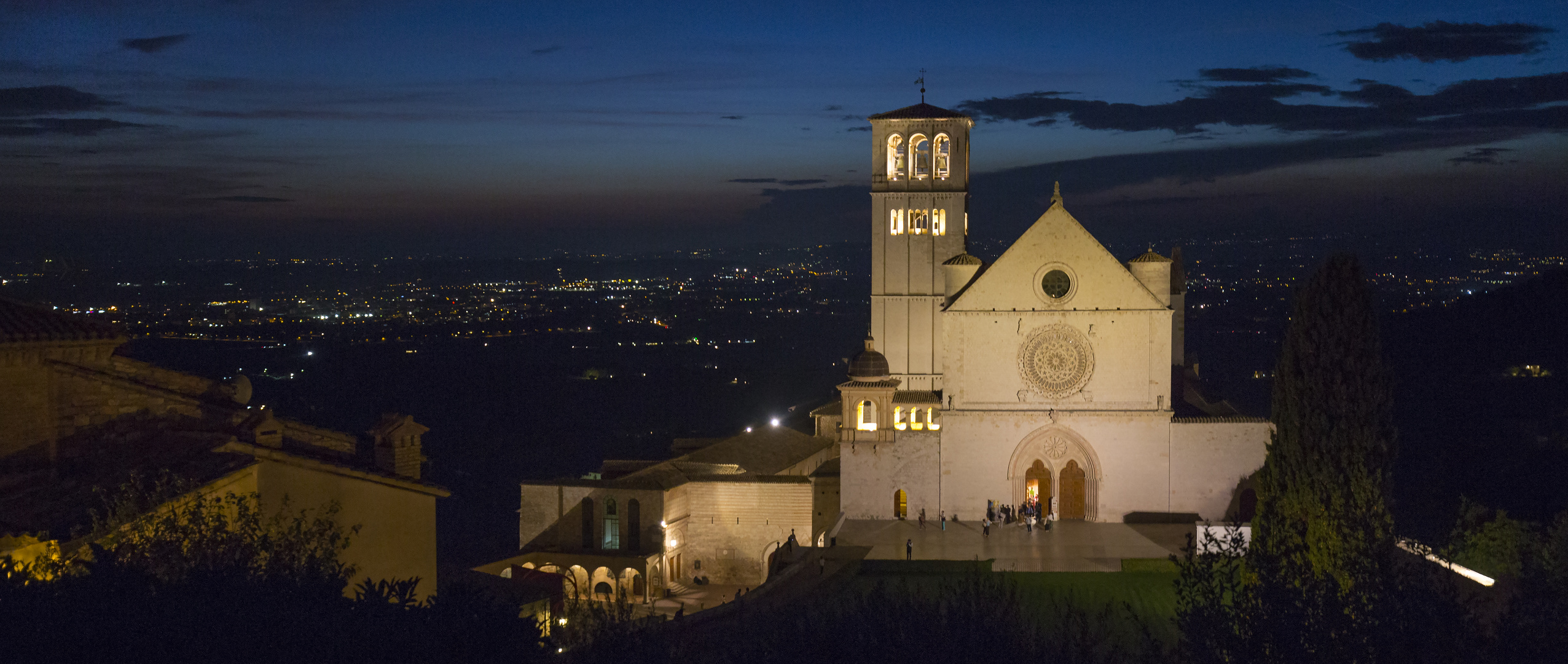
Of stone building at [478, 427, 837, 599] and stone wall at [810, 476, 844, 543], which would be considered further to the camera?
stone wall at [810, 476, 844, 543]

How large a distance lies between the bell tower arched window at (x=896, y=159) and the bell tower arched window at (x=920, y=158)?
0.31m

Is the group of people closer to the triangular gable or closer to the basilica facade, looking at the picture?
the basilica facade

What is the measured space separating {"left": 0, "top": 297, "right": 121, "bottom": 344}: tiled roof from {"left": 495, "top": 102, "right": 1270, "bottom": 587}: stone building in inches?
554

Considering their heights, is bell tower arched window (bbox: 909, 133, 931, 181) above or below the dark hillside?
above

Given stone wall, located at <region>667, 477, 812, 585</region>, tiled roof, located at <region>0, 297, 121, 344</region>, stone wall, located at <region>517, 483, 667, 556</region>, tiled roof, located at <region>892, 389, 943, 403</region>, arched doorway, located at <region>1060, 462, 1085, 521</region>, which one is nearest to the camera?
tiled roof, located at <region>0, 297, 121, 344</region>

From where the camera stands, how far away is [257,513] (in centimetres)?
1388

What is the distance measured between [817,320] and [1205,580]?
122 m

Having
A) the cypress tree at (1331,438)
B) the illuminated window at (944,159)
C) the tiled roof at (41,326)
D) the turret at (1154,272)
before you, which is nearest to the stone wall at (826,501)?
the turret at (1154,272)

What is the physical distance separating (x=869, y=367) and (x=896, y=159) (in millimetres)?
8251

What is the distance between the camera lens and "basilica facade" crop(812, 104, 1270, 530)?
29453 mm

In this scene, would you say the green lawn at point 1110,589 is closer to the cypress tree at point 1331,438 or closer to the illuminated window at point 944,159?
the cypress tree at point 1331,438

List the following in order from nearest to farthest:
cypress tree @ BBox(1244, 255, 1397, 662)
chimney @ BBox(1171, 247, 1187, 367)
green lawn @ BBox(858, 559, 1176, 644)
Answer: cypress tree @ BBox(1244, 255, 1397, 662)
green lawn @ BBox(858, 559, 1176, 644)
chimney @ BBox(1171, 247, 1187, 367)

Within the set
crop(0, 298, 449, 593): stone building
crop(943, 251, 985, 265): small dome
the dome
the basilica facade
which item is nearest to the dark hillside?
the basilica facade

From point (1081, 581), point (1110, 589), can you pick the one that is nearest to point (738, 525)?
point (1081, 581)
